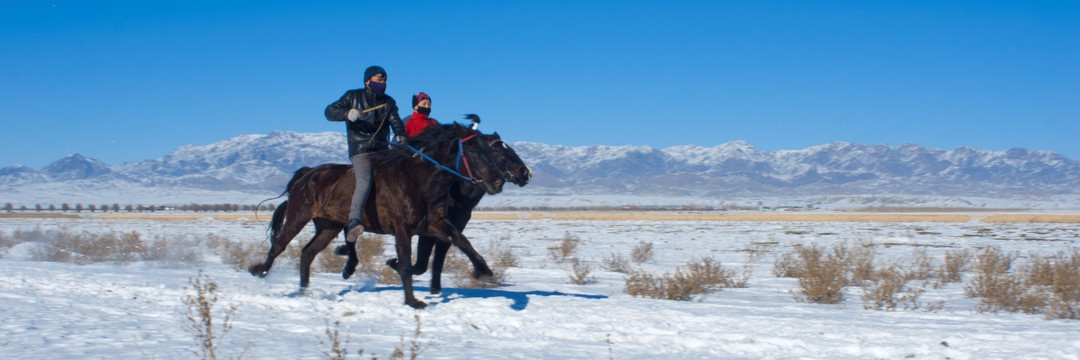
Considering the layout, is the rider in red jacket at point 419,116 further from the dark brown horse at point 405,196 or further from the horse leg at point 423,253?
the horse leg at point 423,253

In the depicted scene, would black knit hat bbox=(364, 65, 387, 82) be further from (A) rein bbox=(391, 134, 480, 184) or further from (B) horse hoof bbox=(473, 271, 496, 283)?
(B) horse hoof bbox=(473, 271, 496, 283)

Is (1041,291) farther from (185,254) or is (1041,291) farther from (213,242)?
(213,242)

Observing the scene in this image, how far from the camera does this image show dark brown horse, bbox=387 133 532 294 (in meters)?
7.01

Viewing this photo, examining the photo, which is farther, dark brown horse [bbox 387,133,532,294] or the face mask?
the face mask

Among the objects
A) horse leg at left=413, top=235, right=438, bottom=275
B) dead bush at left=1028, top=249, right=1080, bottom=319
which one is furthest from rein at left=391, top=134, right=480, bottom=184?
dead bush at left=1028, top=249, right=1080, bottom=319

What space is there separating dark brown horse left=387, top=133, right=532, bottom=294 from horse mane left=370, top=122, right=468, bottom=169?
1.33 feet

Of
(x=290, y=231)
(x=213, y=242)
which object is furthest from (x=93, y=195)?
(x=290, y=231)

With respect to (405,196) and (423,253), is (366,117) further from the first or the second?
(423,253)

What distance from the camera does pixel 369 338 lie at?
247 inches

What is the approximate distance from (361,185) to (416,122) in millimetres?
1065

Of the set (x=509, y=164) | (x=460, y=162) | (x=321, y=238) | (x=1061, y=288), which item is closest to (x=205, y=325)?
(x=460, y=162)

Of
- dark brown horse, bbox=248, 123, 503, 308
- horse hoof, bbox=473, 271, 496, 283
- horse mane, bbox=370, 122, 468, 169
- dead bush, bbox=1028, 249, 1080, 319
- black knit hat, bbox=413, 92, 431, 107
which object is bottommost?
dead bush, bbox=1028, 249, 1080, 319

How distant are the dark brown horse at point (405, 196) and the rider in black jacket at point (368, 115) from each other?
0.77ft

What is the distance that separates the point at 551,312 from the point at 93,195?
185 metres
